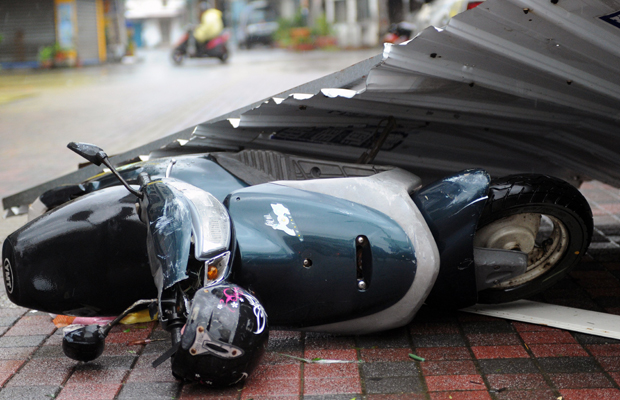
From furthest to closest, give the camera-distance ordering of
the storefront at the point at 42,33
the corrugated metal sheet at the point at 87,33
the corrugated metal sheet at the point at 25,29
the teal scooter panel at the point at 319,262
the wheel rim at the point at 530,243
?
1. the corrugated metal sheet at the point at 87,33
2. the corrugated metal sheet at the point at 25,29
3. the storefront at the point at 42,33
4. the wheel rim at the point at 530,243
5. the teal scooter panel at the point at 319,262

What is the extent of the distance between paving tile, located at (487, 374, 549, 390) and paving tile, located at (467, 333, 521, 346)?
30cm

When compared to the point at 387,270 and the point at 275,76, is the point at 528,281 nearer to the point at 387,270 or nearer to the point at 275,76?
the point at 387,270

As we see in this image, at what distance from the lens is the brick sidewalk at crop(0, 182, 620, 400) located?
8.25 ft

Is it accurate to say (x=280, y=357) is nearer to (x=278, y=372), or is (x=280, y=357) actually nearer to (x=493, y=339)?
(x=278, y=372)

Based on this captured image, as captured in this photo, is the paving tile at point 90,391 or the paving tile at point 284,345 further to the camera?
the paving tile at point 284,345

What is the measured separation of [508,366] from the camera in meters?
2.68

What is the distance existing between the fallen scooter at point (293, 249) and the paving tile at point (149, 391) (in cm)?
20

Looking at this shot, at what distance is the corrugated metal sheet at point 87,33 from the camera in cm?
2723

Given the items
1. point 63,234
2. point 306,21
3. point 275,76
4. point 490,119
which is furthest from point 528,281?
point 306,21

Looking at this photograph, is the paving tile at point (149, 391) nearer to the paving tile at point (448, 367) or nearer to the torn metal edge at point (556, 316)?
the paving tile at point (448, 367)

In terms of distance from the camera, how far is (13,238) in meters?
3.02

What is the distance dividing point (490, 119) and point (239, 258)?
153 centimetres

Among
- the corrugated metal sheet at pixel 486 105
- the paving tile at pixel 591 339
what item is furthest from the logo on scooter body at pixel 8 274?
the paving tile at pixel 591 339

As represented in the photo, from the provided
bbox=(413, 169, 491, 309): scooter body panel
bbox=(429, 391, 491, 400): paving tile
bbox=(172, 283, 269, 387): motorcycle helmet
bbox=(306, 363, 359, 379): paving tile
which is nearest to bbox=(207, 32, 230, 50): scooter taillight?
bbox=(413, 169, 491, 309): scooter body panel
